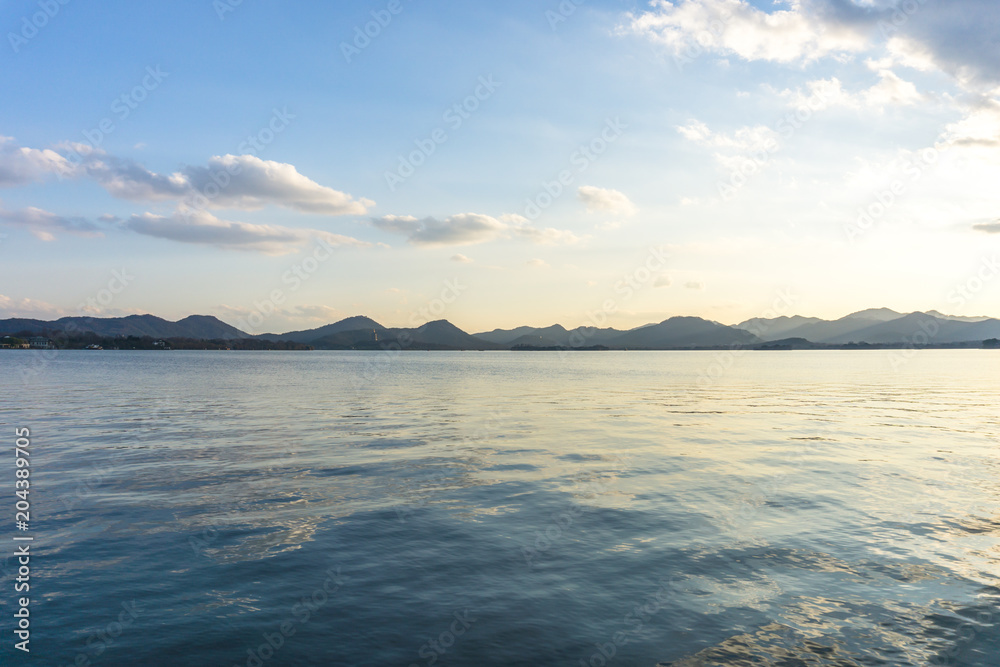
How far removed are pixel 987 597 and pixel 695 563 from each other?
6.26 metres

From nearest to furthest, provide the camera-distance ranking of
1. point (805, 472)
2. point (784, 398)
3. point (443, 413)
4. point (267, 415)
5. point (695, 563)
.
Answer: point (695, 563), point (805, 472), point (267, 415), point (443, 413), point (784, 398)

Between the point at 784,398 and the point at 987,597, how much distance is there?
5739 centimetres

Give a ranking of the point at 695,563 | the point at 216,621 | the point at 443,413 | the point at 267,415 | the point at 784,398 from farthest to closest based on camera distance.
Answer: the point at 784,398, the point at 443,413, the point at 267,415, the point at 695,563, the point at 216,621

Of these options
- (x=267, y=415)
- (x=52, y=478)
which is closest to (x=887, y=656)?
(x=52, y=478)

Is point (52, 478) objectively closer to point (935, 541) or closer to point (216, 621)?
point (216, 621)

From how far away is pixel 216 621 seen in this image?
36.3 feet

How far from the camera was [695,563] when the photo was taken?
14.3 m

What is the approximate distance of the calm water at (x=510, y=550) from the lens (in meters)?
10.4

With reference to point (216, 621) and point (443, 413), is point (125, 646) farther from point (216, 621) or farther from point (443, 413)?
point (443, 413)

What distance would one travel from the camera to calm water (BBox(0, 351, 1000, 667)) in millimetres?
10438

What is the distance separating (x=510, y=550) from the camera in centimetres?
1527

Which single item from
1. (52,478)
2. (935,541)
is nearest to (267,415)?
(52,478)

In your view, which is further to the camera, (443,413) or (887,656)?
(443,413)

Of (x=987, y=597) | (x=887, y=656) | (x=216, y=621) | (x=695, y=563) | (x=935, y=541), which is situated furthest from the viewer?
(x=935, y=541)
